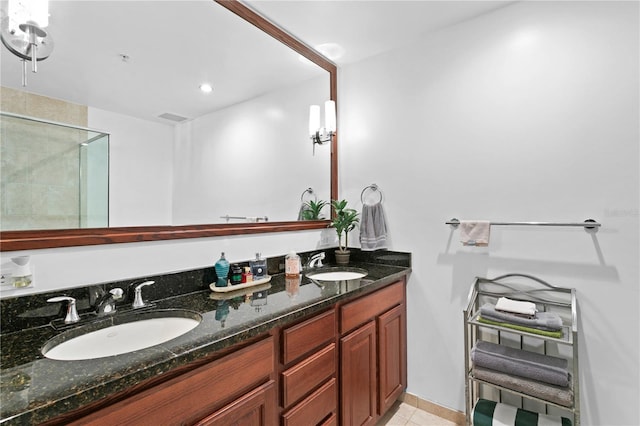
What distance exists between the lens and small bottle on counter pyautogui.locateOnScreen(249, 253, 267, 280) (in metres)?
1.65

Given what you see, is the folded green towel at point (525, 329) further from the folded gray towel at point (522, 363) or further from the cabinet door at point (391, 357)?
the cabinet door at point (391, 357)

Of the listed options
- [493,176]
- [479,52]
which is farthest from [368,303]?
[479,52]

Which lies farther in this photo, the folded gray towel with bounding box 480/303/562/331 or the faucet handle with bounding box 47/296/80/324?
the folded gray towel with bounding box 480/303/562/331

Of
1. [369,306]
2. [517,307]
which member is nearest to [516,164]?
[517,307]

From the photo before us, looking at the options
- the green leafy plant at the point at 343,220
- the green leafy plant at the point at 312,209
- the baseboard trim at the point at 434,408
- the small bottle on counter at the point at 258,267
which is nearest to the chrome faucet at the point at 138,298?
the small bottle on counter at the point at 258,267

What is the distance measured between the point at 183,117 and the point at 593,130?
201 centimetres

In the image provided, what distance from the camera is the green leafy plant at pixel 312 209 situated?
7.31 ft

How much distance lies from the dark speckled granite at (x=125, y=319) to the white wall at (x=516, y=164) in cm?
63

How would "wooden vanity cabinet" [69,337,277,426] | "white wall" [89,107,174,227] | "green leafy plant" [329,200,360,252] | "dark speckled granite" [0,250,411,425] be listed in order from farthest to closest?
"green leafy plant" [329,200,360,252] → "white wall" [89,107,174,227] → "wooden vanity cabinet" [69,337,277,426] → "dark speckled granite" [0,250,411,425]

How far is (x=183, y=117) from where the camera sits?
1495mm

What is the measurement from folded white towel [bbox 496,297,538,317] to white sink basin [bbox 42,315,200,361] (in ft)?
4.60

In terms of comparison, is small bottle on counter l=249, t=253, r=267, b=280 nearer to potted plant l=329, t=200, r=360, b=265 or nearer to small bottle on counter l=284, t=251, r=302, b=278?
small bottle on counter l=284, t=251, r=302, b=278

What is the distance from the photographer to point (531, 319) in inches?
56.3

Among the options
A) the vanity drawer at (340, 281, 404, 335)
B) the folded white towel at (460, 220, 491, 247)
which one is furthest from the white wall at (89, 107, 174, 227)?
the folded white towel at (460, 220, 491, 247)
